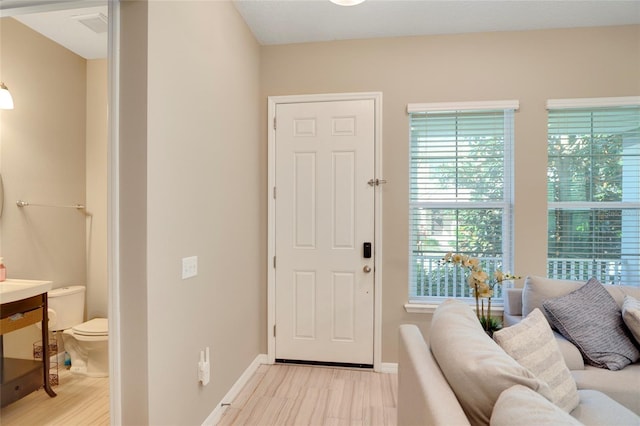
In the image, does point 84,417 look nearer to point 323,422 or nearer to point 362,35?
point 323,422

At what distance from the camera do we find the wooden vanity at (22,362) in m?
1.97

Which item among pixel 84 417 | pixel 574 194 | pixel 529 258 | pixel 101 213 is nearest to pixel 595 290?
pixel 529 258

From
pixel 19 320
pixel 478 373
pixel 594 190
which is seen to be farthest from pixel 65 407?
pixel 594 190

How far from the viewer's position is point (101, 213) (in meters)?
3.02

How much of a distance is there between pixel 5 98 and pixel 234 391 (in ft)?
8.74

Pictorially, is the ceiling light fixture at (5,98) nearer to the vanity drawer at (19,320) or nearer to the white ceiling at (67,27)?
the white ceiling at (67,27)

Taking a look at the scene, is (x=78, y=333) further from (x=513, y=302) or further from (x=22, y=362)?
(x=513, y=302)

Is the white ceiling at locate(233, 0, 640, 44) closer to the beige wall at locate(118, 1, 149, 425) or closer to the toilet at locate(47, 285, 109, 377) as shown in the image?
the beige wall at locate(118, 1, 149, 425)

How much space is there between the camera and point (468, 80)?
2.74 m

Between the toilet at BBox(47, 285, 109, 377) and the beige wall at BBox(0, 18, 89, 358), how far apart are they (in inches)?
6.4

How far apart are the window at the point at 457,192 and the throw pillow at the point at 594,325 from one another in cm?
68

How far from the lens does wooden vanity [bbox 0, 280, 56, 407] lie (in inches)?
77.5

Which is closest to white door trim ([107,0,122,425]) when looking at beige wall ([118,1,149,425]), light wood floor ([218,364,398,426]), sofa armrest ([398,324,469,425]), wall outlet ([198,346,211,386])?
beige wall ([118,1,149,425])

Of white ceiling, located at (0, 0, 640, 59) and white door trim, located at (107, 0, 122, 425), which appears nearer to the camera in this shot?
white door trim, located at (107, 0, 122, 425)
